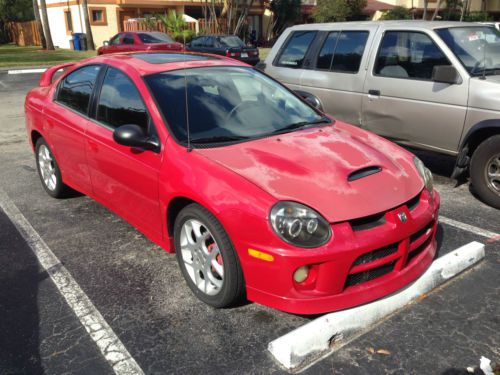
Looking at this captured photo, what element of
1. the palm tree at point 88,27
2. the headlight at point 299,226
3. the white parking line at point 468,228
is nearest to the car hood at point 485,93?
the white parking line at point 468,228

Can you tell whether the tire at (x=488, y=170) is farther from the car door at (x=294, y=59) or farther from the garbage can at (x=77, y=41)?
the garbage can at (x=77, y=41)

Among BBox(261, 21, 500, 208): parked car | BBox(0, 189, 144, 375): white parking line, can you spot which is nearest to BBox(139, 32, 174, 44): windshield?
BBox(261, 21, 500, 208): parked car

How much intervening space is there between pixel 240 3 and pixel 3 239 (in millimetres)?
33448

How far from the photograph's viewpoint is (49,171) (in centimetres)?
526

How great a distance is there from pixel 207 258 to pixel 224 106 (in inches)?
47.9

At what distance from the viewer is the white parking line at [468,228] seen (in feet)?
14.0

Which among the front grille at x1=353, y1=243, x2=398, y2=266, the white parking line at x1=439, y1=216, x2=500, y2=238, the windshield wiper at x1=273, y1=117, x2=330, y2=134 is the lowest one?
the white parking line at x1=439, y1=216, x2=500, y2=238

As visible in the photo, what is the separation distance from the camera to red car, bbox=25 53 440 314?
8.86ft

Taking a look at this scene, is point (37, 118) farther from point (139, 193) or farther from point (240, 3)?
point (240, 3)

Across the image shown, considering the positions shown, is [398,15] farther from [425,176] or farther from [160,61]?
[425,176]

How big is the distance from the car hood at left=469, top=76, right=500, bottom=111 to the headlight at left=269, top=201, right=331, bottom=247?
3059 mm

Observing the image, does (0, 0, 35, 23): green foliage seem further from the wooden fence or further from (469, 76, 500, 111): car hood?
(469, 76, 500, 111): car hood

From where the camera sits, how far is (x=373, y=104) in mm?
5852

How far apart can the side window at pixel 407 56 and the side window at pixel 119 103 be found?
3.28m
